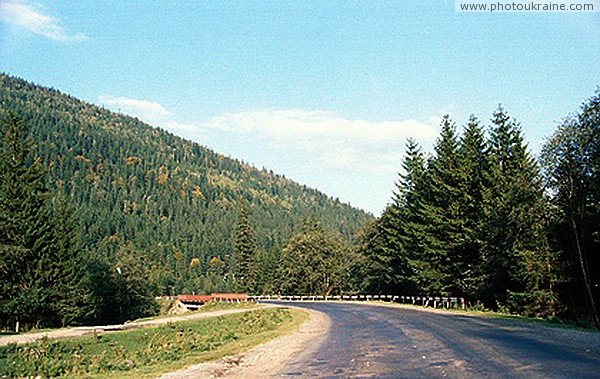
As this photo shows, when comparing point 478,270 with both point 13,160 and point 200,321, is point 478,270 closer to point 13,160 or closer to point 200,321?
point 200,321

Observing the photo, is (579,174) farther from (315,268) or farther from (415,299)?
(315,268)

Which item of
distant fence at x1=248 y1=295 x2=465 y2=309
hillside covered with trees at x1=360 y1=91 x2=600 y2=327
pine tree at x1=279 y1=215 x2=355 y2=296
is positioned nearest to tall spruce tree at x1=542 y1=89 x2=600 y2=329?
hillside covered with trees at x1=360 y1=91 x2=600 y2=327

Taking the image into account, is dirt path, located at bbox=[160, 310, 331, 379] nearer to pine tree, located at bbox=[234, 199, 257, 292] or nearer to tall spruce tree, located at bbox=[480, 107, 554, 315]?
tall spruce tree, located at bbox=[480, 107, 554, 315]

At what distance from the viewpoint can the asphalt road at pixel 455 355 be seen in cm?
1020

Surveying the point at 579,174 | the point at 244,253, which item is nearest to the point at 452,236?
the point at 579,174

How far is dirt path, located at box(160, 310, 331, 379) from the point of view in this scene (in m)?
11.4

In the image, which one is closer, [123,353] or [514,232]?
[123,353]

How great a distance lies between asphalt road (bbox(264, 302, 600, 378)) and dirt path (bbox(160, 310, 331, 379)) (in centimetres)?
38

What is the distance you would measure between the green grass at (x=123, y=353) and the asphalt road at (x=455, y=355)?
146 inches

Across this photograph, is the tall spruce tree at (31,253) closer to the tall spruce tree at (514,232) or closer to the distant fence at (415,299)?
the distant fence at (415,299)

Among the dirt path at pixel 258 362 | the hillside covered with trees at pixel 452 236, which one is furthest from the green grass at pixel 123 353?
the hillside covered with trees at pixel 452 236

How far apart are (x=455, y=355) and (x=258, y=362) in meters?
5.11

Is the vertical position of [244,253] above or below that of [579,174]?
above

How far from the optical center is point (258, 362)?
13031 millimetres
